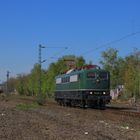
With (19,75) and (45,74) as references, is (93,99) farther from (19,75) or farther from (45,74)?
(19,75)

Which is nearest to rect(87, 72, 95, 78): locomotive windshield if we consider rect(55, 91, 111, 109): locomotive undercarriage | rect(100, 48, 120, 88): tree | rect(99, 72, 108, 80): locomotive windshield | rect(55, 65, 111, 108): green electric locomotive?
rect(55, 65, 111, 108): green electric locomotive

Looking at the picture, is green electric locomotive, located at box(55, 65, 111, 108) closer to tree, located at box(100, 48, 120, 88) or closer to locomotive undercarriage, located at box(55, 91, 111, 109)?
locomotive undercarriage, located at box(55, 91, 111, 109)

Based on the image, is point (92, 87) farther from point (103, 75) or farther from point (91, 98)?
point (103, 75)

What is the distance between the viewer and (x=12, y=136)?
17.4 m

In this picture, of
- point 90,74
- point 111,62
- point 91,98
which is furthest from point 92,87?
point 111,62

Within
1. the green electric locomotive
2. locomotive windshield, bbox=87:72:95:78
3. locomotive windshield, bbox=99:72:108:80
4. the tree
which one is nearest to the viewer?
the green electric locomotive

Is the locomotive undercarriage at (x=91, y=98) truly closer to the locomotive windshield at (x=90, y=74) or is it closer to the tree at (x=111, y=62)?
Answer: the locomotive windshield at (x=90, y=74)

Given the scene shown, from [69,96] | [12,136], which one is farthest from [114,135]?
[69,96]

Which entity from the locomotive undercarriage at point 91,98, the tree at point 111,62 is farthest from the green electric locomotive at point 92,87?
the tree at point 111,62

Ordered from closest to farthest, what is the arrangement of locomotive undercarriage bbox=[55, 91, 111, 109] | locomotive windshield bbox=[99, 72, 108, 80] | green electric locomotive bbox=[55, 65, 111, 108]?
locomotive undercarriage bbox=[55, 91, 111, 109], green electric locomotive bbox=[55, 65, 111, 108], locomotive windshield bbox=[99, 72, 108, 80]

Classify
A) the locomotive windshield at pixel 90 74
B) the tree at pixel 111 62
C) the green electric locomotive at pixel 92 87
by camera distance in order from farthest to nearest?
1. the tree at pixel 111 62
2. the locomotive windshield at pixel 90 74
3. the green electric locomotive at pixel 92 87

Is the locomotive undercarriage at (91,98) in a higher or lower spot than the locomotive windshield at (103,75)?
lower

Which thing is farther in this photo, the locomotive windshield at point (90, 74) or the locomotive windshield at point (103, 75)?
the locomotive windshield at point (103, 75)

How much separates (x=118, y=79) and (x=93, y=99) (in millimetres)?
45954
